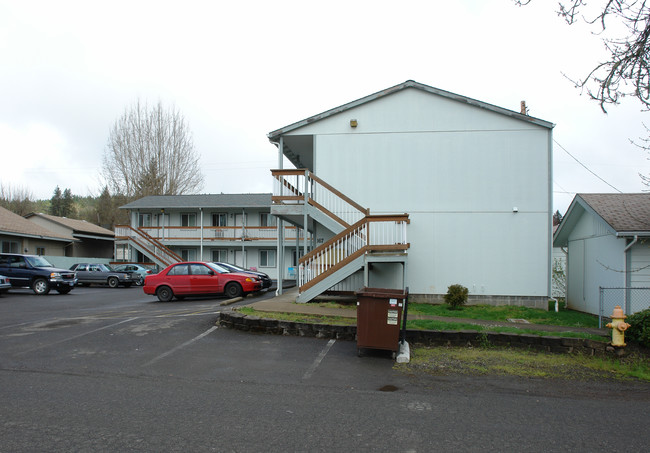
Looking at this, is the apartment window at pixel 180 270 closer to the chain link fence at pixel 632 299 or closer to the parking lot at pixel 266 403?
the parking lot at pixel 266 403

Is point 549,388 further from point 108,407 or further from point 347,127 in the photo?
point 347,127

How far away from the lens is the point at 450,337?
8898 mm

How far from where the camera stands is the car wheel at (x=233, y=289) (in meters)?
17.0

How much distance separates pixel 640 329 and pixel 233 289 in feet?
40.9

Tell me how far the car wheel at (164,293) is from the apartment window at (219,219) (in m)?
19.5

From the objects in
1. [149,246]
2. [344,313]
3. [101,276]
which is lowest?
[101,276]

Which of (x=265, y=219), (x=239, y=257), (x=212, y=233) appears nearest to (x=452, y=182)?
(x=265, y=219)

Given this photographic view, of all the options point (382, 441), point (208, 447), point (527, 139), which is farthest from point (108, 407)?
point (527, 139)

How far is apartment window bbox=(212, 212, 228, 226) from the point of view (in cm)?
3650

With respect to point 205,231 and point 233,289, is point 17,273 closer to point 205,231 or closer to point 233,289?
point 233,289

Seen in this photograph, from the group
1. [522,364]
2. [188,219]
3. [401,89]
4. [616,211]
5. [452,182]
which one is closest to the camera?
[522,364]

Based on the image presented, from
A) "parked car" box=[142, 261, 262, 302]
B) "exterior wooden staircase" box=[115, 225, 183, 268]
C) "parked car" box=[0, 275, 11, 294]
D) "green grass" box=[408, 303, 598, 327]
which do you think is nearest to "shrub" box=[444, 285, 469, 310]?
"green grass" box=[408, 303, 598, 327]

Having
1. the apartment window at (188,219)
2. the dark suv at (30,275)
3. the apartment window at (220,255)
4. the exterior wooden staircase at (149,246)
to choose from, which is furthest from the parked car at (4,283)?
the apartment window at (188,219)

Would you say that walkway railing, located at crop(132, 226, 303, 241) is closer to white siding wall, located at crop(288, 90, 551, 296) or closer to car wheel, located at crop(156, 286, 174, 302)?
car wheel, located at crop(156, 286, 174, 302)
